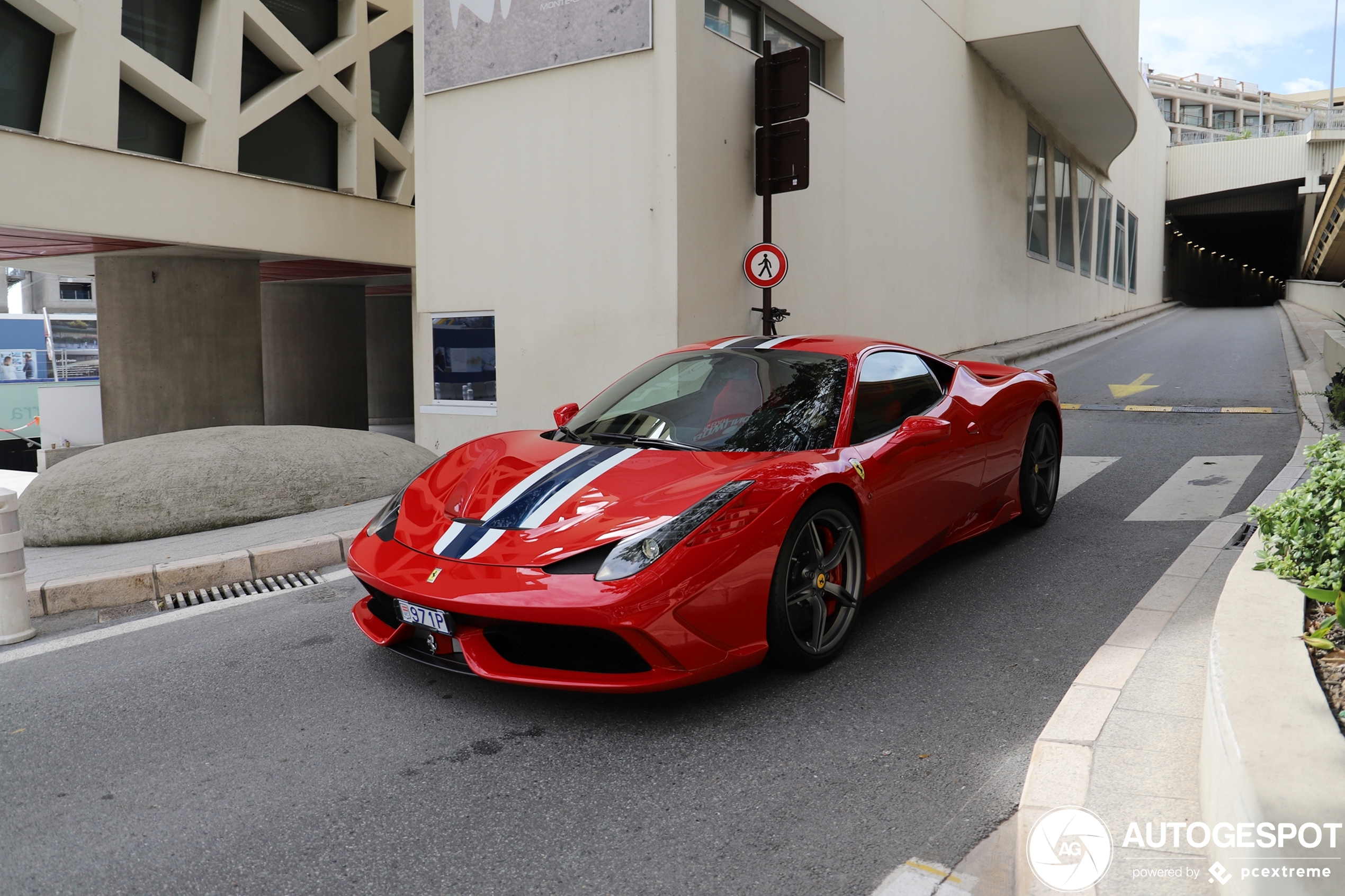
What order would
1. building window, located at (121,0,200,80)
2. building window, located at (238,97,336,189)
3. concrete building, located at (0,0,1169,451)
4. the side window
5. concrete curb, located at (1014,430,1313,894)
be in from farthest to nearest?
building window, located at (238,97,336,189), building window, located at (121,0,200,80), concrete building, located at (0,0,1169,451), the side window, concrete curb, located at (1014,430,1313,894)

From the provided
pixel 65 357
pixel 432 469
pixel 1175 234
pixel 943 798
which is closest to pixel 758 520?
pixel 943 798

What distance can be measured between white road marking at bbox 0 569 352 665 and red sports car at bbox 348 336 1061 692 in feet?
4.49

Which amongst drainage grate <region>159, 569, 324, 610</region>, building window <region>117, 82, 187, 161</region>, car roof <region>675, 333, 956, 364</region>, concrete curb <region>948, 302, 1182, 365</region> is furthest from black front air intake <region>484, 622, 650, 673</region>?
building window <region>117, 82, 187, 161</region>

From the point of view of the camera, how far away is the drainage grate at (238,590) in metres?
4.94

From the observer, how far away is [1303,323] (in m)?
21.5

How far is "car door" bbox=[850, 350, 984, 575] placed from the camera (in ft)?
13.0

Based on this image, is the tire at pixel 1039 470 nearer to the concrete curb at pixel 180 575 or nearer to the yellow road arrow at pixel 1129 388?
the concrete curb at pixel 180 575

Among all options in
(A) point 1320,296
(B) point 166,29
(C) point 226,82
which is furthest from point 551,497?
(A) point 1320,296

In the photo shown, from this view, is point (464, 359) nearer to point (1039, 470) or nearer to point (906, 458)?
point (1039, 470)

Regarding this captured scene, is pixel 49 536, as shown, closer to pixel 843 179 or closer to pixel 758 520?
pixel 758 520

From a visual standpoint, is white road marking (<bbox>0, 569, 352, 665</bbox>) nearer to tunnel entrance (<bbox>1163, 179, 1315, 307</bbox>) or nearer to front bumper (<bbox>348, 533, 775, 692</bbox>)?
front bumper (<bbox>348, 533, 775, 692</bbox>)

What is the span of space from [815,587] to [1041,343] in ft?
56.9

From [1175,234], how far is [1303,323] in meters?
36.3

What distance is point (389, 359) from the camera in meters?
26.1
